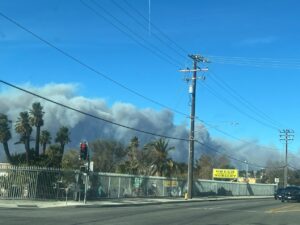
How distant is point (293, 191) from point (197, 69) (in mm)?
15328

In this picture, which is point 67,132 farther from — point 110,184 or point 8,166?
point 8,166

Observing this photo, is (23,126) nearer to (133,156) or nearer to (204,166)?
(133,156)

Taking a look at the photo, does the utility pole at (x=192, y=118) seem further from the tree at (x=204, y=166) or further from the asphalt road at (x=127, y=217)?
the tree at (x=204, y=166)

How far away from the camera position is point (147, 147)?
7744cm

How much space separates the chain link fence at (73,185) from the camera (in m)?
37.4

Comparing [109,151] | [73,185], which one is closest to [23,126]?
[109,151]

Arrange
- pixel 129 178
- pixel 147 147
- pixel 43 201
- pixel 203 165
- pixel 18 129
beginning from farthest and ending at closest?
1. pixel 203 165
2. pixel 18 129
3. pixel 147 147
4. pixel 129 178
5. pixel 43 201

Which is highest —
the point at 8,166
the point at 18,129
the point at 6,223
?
the point at 18,129

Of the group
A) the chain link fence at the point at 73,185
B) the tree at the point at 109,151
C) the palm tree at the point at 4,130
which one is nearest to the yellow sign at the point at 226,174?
the tree at the point at 109,151

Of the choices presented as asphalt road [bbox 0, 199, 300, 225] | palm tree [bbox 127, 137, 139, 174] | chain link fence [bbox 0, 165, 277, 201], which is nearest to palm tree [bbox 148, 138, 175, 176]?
palm tree [bbox 127, 137, 139, 174]

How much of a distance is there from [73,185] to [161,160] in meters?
35.3

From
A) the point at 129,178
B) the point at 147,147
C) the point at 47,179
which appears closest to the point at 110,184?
the point at 129,178

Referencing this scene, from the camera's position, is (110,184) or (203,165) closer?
(110,184)

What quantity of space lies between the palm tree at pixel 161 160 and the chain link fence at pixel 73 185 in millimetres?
14136
